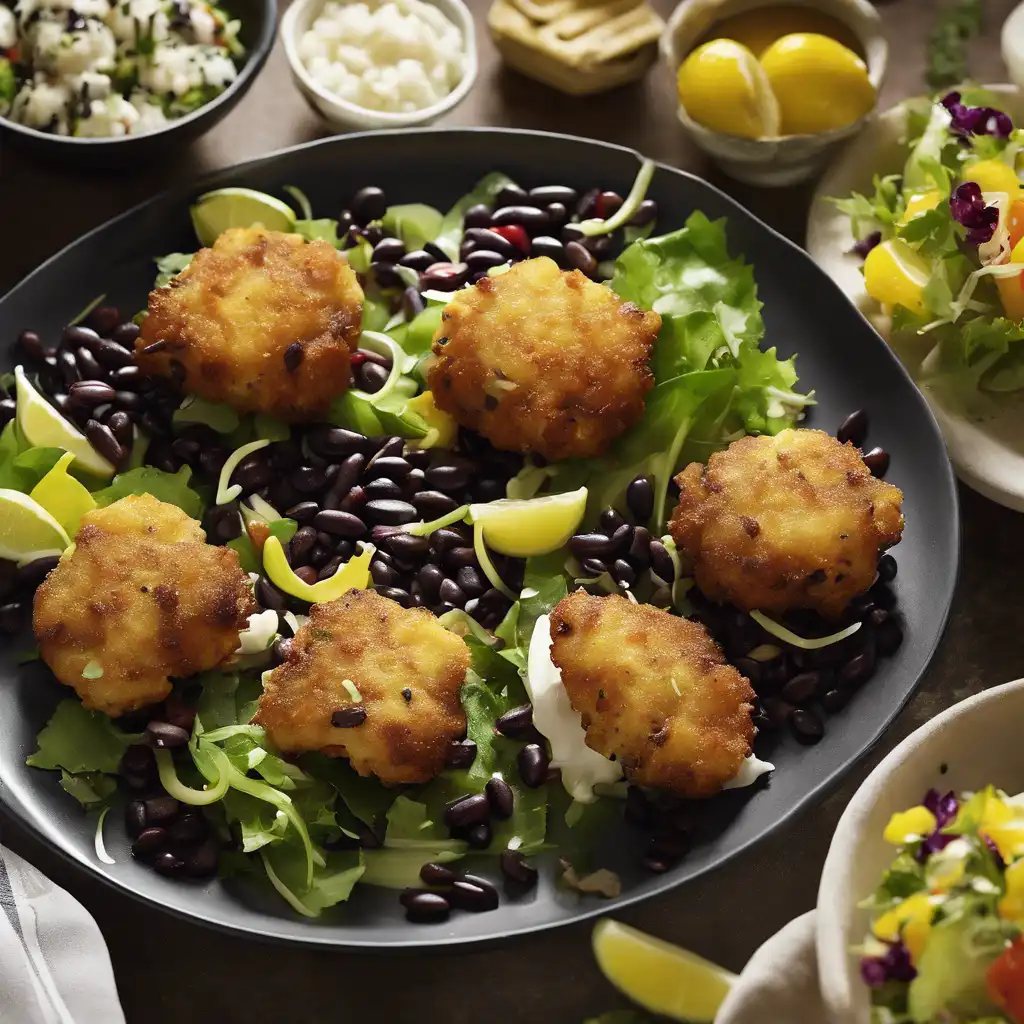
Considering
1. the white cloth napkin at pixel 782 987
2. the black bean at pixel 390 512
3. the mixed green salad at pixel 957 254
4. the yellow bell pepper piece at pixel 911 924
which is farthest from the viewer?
the mixed green salad at pixel 957 254

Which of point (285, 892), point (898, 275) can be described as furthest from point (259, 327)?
point (898, 275)

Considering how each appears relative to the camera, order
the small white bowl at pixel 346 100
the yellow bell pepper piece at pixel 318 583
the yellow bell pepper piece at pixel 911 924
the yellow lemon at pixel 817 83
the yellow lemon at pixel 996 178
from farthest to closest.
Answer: the small white bowl at pixel 346 100 → the yellow lemon at pixel 817 83 → the yellow lemon at pixel 996 178 → the yellow bell pepper piece at pixel 318 583 → the yellow bell pepper piece at pixel 911 924

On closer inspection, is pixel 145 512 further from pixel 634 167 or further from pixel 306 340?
pixel 634 167

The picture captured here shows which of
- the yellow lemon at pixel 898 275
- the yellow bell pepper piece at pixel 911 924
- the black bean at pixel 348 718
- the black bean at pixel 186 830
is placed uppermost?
the yellow lemon at pixel 898 275

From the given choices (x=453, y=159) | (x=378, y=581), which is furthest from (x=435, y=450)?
(x=453, y=159)

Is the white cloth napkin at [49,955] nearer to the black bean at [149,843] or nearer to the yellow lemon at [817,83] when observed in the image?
the black bean at [149,843]

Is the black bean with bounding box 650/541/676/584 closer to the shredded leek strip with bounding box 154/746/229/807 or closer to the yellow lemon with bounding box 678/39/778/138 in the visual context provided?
the shredded leek strip with bounding box 154/746/229/807

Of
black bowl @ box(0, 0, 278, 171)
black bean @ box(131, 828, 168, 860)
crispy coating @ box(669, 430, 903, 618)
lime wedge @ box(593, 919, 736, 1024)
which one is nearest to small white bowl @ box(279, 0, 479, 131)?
black bowl @ box(0, 0, 278, 171)

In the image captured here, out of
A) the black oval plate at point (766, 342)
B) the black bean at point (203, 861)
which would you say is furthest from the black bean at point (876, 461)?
the black bean at point (203, 861)

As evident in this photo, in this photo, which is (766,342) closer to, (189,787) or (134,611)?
(134,611)
